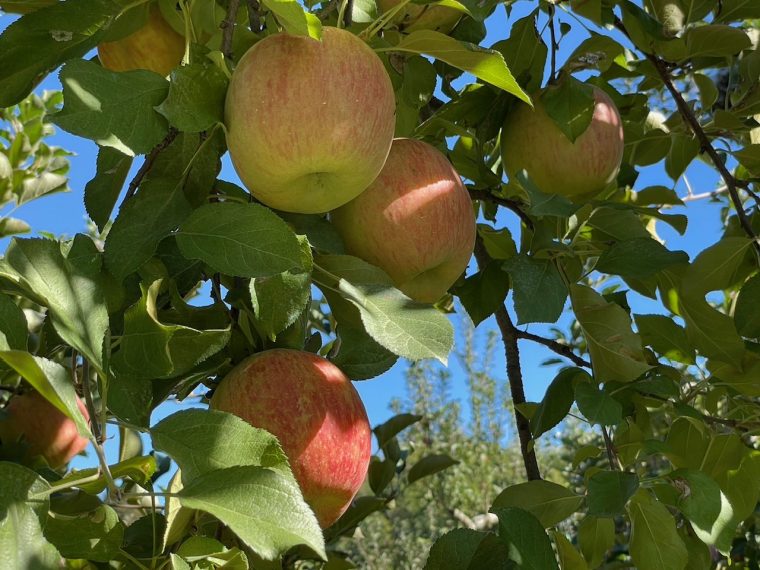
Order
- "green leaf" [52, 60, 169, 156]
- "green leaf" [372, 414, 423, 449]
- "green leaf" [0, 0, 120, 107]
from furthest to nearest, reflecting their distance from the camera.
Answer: "green leaf" [372, 414, 423, 449]
"green leaf" [0, 0, 120, 107]
"green leaf" [52, 60, 169, 156]

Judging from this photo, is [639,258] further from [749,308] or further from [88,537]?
[88,537]

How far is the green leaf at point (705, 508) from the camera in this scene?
4.22 ft

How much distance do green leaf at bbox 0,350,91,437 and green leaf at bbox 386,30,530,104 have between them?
63 cm

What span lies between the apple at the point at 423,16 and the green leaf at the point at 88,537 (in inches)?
35.7

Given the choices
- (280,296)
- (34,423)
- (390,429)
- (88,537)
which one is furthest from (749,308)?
(34,423)

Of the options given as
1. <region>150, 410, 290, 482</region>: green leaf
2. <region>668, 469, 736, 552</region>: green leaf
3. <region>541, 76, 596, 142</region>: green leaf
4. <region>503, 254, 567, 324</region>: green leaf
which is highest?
<region>541, 76, 596, 142</region>: green leaf

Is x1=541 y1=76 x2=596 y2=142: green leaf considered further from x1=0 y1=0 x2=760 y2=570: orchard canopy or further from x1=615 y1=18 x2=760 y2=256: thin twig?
x1=615 y1=18 x2=760 y2=256: thin twig

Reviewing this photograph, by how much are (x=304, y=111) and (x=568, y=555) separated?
83cm

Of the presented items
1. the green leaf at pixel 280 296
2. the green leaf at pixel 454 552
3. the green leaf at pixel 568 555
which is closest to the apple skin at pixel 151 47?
the green leaf at pixel 280 296

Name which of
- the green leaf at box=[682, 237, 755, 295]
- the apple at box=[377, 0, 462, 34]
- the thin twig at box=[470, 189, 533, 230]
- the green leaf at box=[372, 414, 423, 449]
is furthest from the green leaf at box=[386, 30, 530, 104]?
the green leaf at box=[372, 414, 423, 449]

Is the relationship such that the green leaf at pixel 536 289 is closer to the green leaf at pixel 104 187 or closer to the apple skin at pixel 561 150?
the apple skin at pixel 561 150

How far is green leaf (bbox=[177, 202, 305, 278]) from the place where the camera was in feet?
3.14

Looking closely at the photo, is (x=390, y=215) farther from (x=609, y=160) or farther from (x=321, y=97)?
(x=609, y=160)

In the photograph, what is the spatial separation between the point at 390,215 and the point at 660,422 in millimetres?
2844
